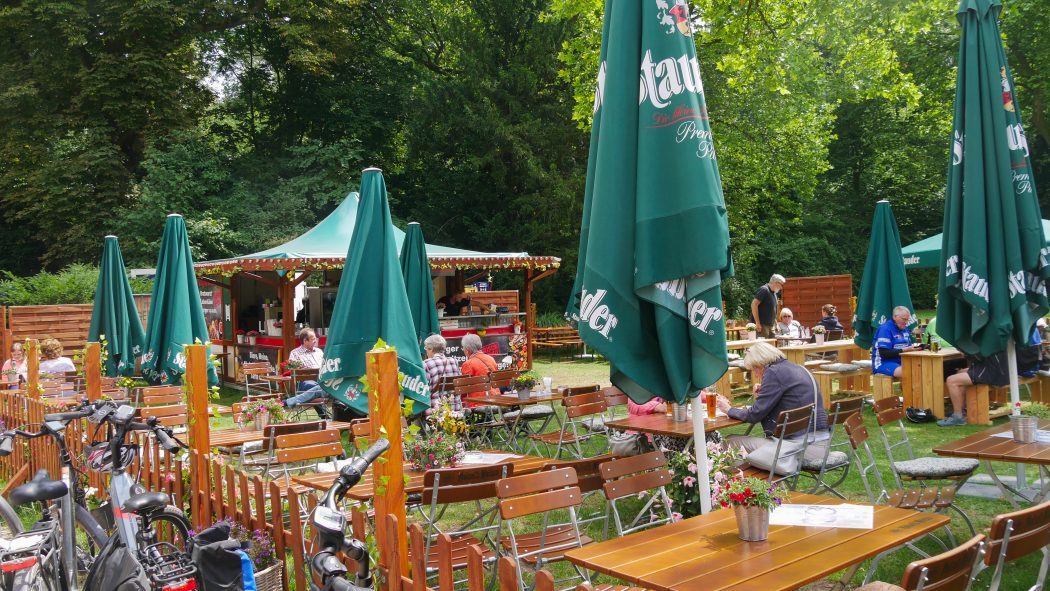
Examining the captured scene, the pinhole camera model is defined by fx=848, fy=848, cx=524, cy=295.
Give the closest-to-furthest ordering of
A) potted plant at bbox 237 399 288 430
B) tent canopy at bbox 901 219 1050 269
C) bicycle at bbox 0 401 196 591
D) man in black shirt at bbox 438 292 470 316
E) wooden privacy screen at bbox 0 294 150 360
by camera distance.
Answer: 1. bicycle at bbox 0 401 196 591
2. potted plant at bbox 237 399 288 430
3. tent canopy at bbox 901 219 1050 269
4. wooden privacy screen at bbox 0 294 150 360
5. man in black shirt at bbox 438 292 470 316

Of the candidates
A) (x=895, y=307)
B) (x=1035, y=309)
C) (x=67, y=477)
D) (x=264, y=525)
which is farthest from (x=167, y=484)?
(x=895, y=307)

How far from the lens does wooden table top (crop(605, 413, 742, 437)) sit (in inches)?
236

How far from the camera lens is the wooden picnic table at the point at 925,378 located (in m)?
10.0

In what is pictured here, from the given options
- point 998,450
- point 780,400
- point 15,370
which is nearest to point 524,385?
point 780,400

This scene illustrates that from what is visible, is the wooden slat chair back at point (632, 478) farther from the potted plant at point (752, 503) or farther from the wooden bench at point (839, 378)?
the wooden bench at point (839, 378)

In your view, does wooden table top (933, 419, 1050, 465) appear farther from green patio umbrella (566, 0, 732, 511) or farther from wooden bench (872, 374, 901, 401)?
wooden bench (872, 374, 901, 401)

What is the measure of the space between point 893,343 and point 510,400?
545cm

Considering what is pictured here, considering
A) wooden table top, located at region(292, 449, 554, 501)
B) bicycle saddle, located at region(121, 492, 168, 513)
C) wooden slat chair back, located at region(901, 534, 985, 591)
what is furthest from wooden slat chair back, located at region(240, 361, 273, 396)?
wooden slat chair back, located at region(901, 534, 985, 591)

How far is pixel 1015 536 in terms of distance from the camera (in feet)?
10.5

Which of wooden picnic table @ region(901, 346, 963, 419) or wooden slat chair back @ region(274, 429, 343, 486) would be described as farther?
wooden picnic table @ region(901, 346, 963, 419)

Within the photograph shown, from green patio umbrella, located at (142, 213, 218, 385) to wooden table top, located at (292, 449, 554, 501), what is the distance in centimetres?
392

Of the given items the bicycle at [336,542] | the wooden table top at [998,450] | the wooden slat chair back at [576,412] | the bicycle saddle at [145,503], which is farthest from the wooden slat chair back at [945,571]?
the wooden slat chair back at [576,412]

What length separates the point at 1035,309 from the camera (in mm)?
6156

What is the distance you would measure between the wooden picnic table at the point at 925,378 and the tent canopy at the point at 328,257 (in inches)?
305
